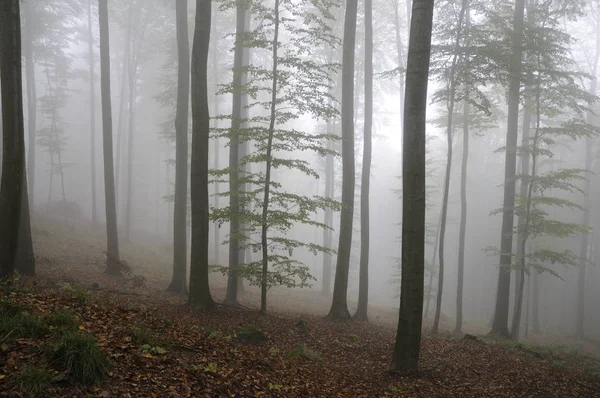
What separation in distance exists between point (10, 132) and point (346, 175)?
9010 millimetres

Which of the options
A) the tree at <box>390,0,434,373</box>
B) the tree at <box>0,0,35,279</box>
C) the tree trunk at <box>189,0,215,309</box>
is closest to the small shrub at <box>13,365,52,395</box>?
the tree at <box>0,0,35,279</box>

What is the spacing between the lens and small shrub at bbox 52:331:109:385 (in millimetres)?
4027

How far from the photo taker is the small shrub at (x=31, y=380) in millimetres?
3615

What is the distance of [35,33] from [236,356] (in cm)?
2460

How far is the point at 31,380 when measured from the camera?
3.68 m

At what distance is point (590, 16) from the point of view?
26234 mm

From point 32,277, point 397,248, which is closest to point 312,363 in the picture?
point 32,277

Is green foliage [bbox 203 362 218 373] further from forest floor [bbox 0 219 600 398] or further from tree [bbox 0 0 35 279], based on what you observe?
tree [bbox 0 0 35 279]

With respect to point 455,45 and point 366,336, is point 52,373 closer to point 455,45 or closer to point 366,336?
point 366,336

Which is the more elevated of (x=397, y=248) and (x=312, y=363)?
(x=312, y=363)

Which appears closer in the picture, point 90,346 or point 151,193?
point 90,346

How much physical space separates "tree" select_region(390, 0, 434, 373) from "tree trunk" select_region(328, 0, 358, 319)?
5.50 meters

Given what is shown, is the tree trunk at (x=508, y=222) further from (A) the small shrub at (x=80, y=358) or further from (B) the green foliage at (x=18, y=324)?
(B) the green foliage at (x=18, y=324)

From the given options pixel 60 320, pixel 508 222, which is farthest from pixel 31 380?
pixel 508 222
